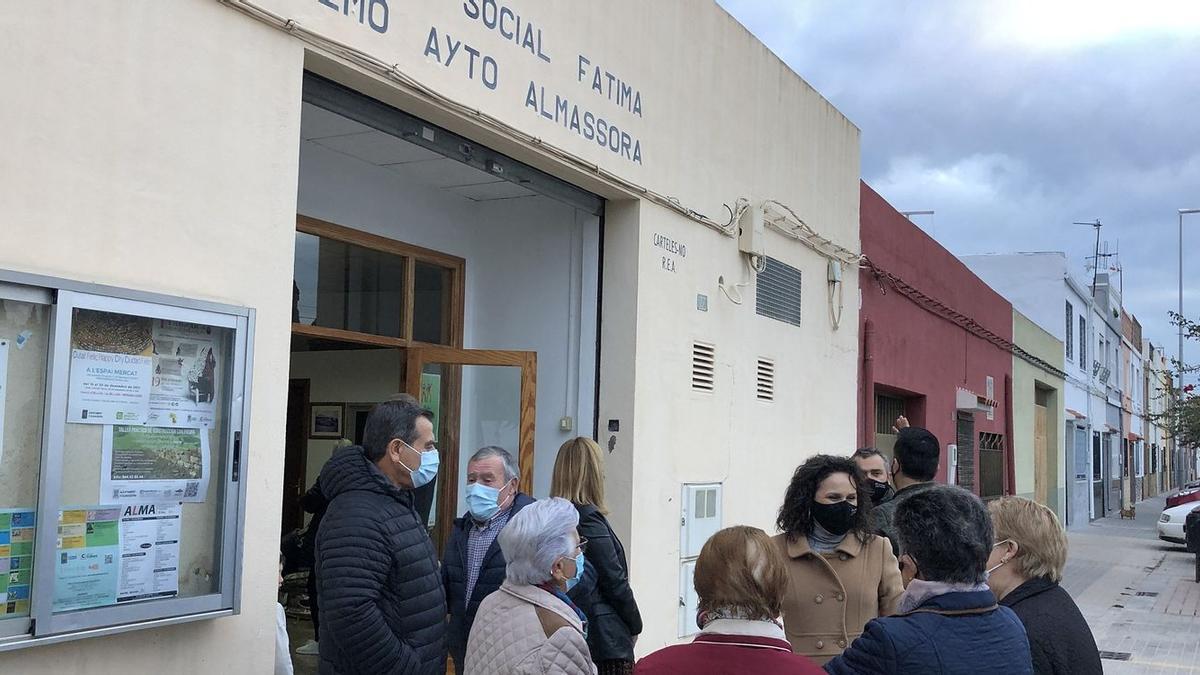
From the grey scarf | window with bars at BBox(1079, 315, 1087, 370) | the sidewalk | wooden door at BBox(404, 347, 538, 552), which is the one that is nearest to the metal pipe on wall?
the sidewalk

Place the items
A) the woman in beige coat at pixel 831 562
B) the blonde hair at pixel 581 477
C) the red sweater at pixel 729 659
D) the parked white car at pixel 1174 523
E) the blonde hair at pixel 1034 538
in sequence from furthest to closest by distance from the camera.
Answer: the parked white car at pixel 1174 523 < the blonde hair at pixel 581 477 < the woman in beige coat at pixel 831 562 < the blonde hair at pixel 1034 538 < the red sweater at pixel 729 659

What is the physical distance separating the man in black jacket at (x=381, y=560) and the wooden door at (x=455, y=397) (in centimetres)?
309

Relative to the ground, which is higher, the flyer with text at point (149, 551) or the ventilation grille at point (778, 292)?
the ventilation grille at point (778, 292)

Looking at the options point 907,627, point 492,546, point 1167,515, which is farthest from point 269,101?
point 1167,515

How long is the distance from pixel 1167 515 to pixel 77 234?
25.3 meters

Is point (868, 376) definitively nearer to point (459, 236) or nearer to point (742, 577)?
point (459, 236)

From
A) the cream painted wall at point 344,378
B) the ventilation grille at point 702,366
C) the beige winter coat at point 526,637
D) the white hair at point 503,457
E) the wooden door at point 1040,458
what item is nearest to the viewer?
the beige winter coat at point 526,637

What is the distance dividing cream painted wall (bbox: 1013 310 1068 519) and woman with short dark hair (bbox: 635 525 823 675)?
2066cm

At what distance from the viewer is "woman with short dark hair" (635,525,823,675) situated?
2625 mm

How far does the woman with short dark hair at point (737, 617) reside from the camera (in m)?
2.62

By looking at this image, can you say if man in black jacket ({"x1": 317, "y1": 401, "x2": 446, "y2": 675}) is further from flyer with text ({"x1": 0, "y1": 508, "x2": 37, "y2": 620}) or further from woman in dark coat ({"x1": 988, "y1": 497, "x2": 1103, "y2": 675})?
woman in dark coat ({"x1": 988, "y1": 497, "x2": 1103, "y2": 675})

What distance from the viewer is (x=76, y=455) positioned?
3.75 metres

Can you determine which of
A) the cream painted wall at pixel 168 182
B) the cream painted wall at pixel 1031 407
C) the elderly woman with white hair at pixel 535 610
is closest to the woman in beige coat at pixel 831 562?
the elderly woman with white hair at pixel 535 610

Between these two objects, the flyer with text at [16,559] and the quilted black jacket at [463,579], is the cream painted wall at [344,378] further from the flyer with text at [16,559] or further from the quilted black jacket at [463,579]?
the flyer with text at [16,559]
